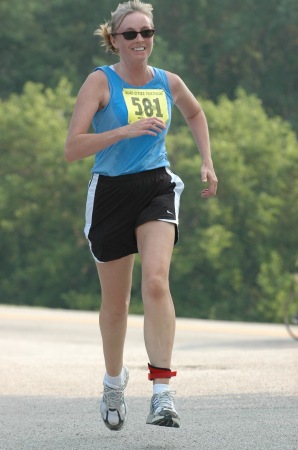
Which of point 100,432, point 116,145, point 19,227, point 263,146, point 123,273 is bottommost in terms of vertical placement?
point 100,432

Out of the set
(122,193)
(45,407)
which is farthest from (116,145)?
(45,407)

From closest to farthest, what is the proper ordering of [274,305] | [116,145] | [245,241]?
[116,145] → [274,305] → [245,241]

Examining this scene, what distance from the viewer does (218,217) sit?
4700cm

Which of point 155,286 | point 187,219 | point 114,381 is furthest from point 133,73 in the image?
point 187,219

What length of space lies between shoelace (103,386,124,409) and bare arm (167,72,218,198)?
1.03 m

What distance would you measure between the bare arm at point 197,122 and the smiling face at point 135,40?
25 centimetres

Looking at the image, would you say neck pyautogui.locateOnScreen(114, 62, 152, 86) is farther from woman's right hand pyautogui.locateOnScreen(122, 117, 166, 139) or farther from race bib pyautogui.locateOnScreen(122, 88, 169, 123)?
woman's right hand pyautogui.locateOnScreen(122, 117, 166, 139)

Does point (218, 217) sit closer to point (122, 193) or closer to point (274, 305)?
point (274, 305)

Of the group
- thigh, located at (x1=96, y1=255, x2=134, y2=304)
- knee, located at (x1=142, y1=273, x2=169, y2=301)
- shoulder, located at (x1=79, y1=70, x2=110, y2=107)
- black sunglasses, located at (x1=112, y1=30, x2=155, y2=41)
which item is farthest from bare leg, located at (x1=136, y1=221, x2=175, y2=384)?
black sunglasses, located at (x1=112, y1=30, x2=155, y2=41)

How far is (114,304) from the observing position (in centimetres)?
732

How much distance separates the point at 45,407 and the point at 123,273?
193 centimetres

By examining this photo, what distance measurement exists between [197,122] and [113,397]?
140 centimetres

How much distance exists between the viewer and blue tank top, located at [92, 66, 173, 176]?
23.3 feet

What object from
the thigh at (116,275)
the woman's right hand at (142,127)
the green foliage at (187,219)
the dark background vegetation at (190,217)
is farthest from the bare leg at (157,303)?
the green foliage at (187,219)
